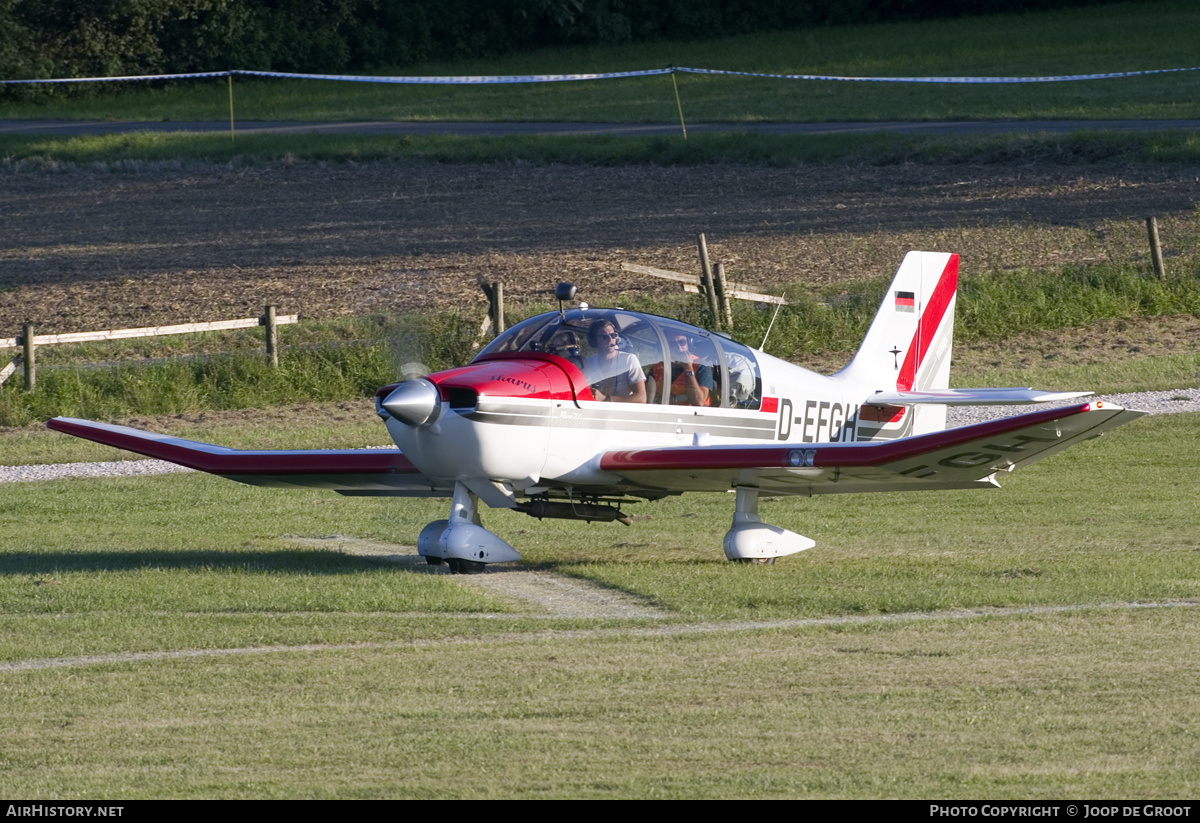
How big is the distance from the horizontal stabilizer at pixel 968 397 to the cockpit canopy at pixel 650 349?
1.63 m

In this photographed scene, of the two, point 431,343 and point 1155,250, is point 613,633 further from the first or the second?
point 1155,250

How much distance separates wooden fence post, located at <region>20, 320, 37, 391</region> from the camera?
72.1ft

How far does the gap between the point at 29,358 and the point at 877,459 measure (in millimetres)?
14776

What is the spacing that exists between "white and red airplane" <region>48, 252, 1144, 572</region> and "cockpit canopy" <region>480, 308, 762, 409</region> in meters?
0.01

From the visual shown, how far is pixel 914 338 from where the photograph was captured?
49.5 ft

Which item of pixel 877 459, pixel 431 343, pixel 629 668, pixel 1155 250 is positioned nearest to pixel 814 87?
pixel 1155 250

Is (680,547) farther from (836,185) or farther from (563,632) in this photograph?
(836,185)

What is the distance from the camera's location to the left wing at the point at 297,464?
13383 mm

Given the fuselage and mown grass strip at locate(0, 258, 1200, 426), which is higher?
the fuselage

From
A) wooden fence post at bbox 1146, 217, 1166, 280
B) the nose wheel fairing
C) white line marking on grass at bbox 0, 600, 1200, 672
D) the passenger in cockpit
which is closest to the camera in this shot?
white line marking on grass at bbox 0, 600, 1200, 672

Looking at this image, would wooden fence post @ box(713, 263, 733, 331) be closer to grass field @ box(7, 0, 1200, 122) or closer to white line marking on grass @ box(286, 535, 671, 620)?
white line marking on grass @ box(286, 535, 671, 620)

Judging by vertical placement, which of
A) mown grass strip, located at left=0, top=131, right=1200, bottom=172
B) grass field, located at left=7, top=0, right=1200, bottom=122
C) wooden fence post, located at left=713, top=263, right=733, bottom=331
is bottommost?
wooden fence post, located at left=713, top=263, right=733, bottom=331

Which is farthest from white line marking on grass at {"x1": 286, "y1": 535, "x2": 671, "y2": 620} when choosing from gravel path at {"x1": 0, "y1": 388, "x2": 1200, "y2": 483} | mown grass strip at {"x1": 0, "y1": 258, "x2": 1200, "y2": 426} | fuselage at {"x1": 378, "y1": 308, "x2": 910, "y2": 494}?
mown grass strip at {"x1": 0, "y1": 258, "x2": 1200, "y2": 426}
